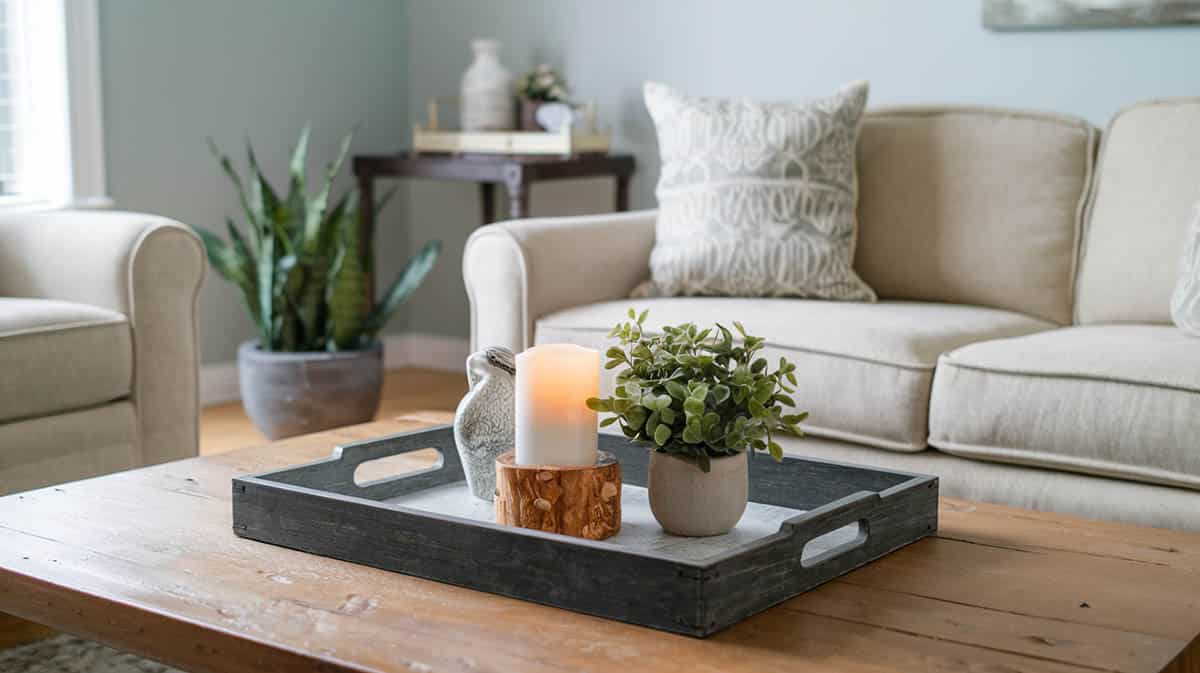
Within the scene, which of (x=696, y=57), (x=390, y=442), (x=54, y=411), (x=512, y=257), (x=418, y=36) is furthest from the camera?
(x=418, y=36)

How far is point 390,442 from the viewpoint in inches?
68.0

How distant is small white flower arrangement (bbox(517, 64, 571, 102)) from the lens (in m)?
4.04

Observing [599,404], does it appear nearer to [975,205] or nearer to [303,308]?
[975,205]

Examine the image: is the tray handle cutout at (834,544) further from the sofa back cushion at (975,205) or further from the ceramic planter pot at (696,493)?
the sofa back cushion at (975,205)

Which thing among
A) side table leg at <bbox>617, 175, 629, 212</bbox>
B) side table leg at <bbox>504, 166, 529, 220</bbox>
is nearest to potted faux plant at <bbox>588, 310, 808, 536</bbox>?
side table leg at <bbox>504, 166, 529, 220</bbox>

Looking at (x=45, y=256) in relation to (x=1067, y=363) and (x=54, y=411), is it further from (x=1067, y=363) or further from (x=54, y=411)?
(x=1067, y=363)

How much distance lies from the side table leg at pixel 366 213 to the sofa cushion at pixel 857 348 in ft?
5.17

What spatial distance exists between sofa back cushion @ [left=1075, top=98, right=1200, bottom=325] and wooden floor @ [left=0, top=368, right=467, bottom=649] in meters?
1.89

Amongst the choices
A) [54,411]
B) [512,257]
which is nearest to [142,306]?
[54,411]

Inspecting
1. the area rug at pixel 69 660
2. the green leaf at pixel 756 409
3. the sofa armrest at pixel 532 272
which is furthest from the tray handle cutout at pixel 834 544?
the sofa armrest at pixel 532 272

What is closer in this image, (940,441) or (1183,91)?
(940,441)

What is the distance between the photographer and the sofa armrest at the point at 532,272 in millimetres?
2746

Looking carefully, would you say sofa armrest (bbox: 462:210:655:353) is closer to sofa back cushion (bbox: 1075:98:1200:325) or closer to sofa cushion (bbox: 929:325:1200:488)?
sofa cushion (bbox: 929:325:1200:488)

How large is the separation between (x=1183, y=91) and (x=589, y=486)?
2.29 meters
